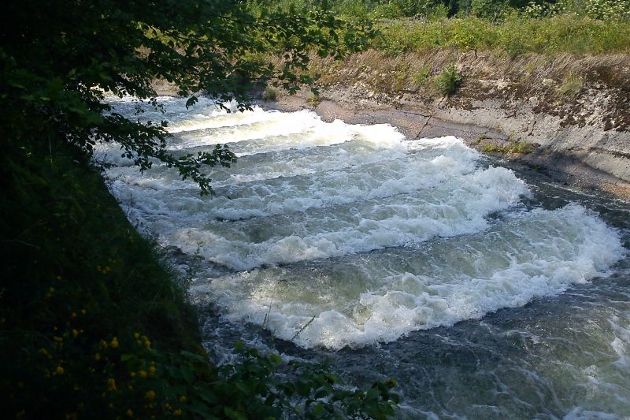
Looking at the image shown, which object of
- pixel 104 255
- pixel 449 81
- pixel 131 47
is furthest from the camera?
pixel 449 81

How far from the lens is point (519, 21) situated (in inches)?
663

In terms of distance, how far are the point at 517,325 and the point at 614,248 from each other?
Answer: 329 centimetres

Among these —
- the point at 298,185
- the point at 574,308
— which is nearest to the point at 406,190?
the point at 298,185

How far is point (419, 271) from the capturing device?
7.88 meters

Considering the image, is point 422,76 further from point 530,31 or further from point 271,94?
point 271,94

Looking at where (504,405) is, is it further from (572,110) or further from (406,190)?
(572,110)

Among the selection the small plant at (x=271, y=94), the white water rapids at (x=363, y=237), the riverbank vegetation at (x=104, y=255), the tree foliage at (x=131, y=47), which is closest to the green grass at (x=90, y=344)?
the riverbank vegetation at (x=104, y=255)

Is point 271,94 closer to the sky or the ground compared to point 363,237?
closer to the ground

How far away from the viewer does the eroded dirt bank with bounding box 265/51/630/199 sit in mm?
12000

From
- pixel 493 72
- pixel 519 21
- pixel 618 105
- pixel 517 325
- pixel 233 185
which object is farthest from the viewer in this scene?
pixel 519 21

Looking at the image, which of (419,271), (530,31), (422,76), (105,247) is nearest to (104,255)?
(105,247)

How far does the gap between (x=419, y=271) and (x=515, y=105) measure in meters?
7.68

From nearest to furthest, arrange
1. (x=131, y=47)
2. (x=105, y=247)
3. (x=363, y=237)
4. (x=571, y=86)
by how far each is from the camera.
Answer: (x=105, y=247) < (x=131, y=47) < (x=363, y=237) < (x=571, y=86)

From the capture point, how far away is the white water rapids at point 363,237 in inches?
273
